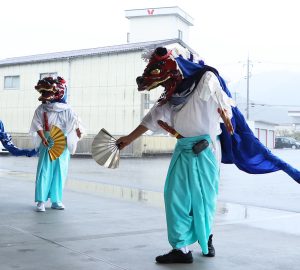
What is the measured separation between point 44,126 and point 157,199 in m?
2.41

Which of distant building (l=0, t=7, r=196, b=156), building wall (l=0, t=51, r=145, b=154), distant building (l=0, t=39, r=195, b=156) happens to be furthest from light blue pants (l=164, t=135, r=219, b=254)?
building wall (l=0, t=51, r=145, b=154)

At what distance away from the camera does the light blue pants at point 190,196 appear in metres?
4.12

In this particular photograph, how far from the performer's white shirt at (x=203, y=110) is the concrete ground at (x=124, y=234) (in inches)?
42.1

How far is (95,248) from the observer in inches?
181

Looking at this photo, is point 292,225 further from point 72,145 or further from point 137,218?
point 72,145

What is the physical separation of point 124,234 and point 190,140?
1581 millimetres

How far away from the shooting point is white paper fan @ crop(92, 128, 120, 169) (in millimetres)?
4508

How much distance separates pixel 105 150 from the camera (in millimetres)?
4539

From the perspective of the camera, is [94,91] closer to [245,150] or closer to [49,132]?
[49,132]

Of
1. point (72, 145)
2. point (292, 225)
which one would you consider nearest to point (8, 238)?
point (72, 145)

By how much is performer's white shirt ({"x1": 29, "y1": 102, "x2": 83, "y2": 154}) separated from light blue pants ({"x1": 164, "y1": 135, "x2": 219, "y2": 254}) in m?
3.11

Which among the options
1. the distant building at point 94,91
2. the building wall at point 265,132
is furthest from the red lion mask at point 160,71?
the building wall at point 265,132

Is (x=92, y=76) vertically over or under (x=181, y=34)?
under

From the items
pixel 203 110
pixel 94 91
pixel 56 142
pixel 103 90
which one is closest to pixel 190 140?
pixel 203 110
